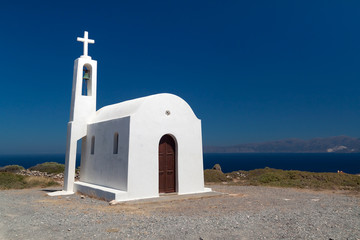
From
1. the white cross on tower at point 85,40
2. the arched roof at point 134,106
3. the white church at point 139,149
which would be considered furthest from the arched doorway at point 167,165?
the white cross on tower at point 85,40

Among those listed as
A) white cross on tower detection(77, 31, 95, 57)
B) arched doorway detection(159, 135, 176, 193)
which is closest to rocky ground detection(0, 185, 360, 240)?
arched doorway detection(159, 135, 176, 193)

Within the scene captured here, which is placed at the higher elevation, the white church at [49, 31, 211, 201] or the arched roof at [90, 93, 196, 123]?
the arched roof at [90, 93, 196, 123]

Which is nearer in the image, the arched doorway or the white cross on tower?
the arched doorway

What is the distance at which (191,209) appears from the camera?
30.6ft

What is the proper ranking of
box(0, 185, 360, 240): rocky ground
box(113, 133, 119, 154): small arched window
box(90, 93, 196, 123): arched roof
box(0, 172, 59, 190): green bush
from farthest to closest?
box(0, 172, 59, 190): green bush → box(113, 133, 119, 154): small arched window → box(90, 93, 196, 123): arched roof → box(0, 185, 360, 240): rocky ground

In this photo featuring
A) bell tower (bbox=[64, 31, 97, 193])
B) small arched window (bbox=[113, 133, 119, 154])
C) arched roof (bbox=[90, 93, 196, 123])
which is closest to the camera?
arched roof (bbox=[90, 93, 196, 123])

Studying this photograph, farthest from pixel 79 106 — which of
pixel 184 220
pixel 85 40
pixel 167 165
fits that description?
pixel 184 220

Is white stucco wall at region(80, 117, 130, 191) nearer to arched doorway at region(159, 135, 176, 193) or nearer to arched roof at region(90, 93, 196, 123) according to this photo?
arched roof at region(90, 93, 196, 123)

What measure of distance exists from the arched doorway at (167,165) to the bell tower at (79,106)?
16.8 ft

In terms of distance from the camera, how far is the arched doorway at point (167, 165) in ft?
40.7

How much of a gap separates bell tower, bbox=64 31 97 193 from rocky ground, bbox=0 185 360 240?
3.90 m

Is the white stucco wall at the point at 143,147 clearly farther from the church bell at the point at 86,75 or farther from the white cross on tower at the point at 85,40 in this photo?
the white cross on tower at the point at 85,40

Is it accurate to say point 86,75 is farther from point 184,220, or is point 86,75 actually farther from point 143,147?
point 184,220

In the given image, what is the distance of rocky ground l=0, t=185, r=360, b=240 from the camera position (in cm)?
609
